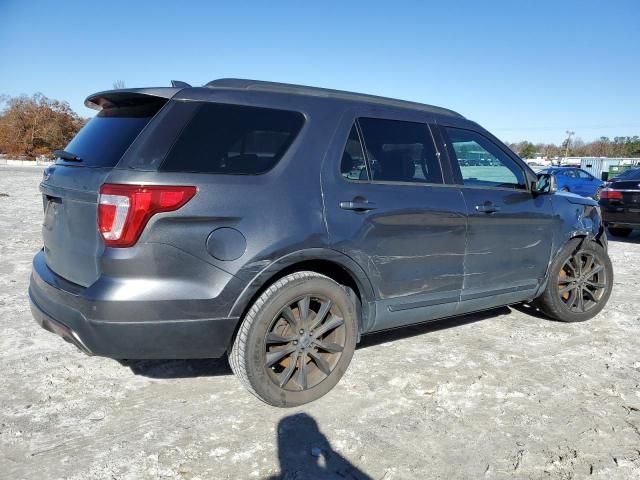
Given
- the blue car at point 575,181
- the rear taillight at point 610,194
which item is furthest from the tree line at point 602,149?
the rear taillight at point 610,194

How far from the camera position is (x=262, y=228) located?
2.70m

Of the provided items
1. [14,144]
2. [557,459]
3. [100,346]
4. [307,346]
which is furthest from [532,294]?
[14,144]

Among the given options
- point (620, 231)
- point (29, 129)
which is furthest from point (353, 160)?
point (29, 129)

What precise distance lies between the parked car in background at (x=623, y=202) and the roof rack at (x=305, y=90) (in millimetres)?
7270

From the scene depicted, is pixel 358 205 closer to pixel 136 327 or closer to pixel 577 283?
pixel 136 327

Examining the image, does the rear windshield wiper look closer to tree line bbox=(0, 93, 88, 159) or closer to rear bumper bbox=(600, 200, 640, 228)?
rear bumper bbox=(600, 200, 640, 228)

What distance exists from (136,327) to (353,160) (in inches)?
64.0

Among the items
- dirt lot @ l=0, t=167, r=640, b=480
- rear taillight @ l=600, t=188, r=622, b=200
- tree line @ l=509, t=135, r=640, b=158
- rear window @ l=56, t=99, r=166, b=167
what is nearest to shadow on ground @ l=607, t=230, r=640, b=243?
rear taillight @ l=600, t=188, r=622, b=200

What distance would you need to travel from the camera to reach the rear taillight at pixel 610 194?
944 centimetres

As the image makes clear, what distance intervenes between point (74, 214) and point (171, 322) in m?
0.83

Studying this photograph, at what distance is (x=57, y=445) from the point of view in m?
2.53

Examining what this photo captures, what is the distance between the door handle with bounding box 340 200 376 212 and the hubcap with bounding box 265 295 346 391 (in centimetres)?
57

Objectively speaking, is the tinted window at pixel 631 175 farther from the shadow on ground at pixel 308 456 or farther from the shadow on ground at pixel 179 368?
the shadow on ground at pixel 308 456

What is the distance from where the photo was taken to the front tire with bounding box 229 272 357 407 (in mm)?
2787
